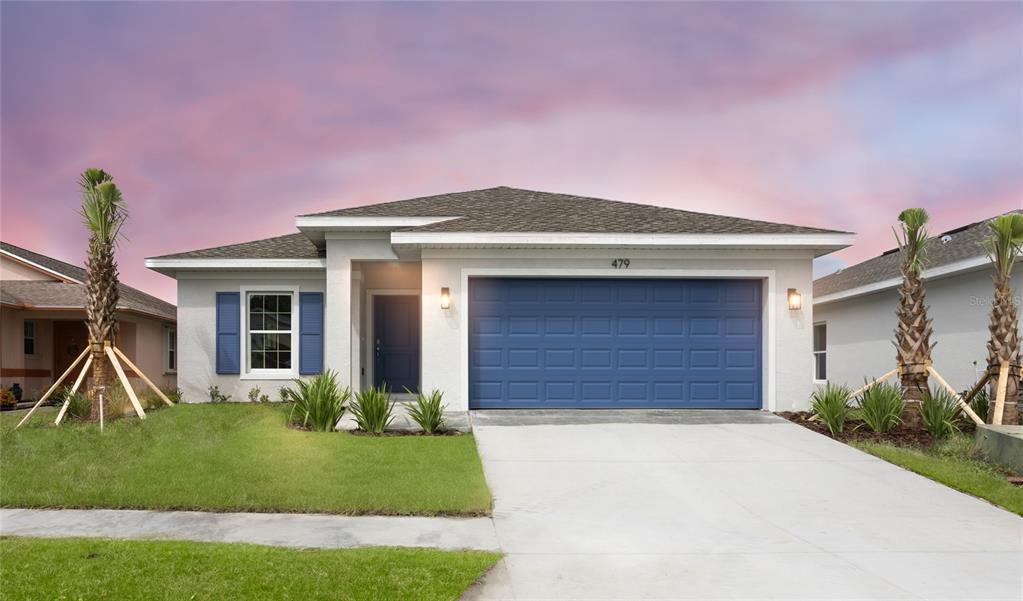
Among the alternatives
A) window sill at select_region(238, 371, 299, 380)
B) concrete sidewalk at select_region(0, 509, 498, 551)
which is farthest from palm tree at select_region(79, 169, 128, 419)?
concrete sidewalk at select_region(0, 509, 498, 551)

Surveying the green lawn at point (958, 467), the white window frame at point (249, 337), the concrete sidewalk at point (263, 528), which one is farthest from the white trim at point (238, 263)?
the green lawn at point (958, 467)

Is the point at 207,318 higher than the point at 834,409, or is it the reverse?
the point at 207,318

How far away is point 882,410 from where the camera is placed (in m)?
11.8

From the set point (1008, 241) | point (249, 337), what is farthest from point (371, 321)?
point (1008, 241)

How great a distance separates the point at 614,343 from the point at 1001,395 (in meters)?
6.02

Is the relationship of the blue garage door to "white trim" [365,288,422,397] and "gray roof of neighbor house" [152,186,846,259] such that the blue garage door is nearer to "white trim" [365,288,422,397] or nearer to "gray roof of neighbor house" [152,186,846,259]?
"gray roof of neighbor house" [152,186,846,259]

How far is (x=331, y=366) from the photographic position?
14.2 m

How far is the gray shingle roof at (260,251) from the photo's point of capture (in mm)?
15711

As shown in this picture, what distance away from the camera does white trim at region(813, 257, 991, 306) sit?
1375 centimetres

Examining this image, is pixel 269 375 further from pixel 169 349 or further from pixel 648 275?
pixel 169 349

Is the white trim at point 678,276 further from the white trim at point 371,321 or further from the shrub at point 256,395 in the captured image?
the shrub at point 256,395

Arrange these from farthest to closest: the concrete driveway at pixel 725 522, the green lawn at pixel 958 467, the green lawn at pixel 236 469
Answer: the green lawn at pixel 958 467
the green lawn at pixel 236 469
the concrete driveway at pixel 725 522

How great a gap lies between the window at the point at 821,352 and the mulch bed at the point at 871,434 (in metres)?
8.55

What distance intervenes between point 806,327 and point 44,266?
20754 mm
